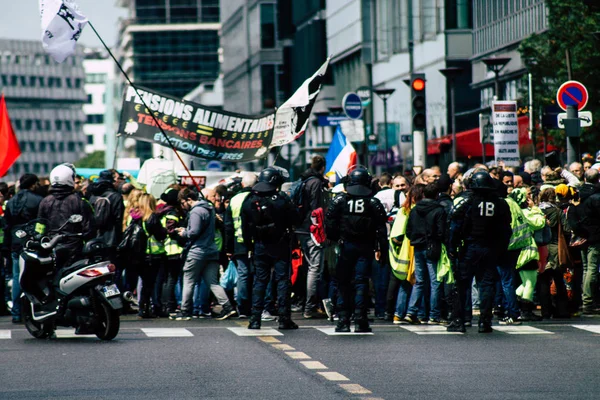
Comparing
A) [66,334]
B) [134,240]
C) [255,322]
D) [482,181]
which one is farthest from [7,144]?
[482,181]

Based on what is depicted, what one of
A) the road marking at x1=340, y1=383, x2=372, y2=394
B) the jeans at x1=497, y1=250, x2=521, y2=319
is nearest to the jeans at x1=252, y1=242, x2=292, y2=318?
the jeans at x1=497, y1=250, x2=521, y2=319

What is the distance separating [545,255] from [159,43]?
576ft

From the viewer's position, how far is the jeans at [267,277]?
53.0 feet

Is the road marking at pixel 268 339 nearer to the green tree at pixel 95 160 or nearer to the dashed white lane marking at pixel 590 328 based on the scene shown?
the dashed white lane marking at pixel 590 328

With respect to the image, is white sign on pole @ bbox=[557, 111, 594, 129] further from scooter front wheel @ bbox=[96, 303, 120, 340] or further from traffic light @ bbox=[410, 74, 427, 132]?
scooter front wheel @ bbox=[96, 303, 120, 340]

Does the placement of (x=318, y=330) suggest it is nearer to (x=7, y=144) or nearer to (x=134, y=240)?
(x=134, y=240)

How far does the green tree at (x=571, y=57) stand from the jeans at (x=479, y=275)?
1669 centimetres

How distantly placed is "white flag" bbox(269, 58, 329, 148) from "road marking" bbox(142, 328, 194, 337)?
5.06 metres

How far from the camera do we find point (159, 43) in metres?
191

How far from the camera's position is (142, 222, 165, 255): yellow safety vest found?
18.5 meters

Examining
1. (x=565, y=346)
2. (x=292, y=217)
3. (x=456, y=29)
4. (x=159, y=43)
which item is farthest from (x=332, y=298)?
(x=159, y=43)

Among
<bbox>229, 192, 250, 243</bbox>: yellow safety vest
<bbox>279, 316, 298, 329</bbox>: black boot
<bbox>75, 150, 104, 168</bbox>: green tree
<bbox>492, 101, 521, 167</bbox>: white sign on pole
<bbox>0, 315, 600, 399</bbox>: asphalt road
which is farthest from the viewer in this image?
<bbox>75, 150, 104, 168</bbox>: green tree

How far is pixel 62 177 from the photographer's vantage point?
16.1 m

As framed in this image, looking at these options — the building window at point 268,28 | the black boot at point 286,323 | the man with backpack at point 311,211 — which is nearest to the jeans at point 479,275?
the black boot at point 286,323
